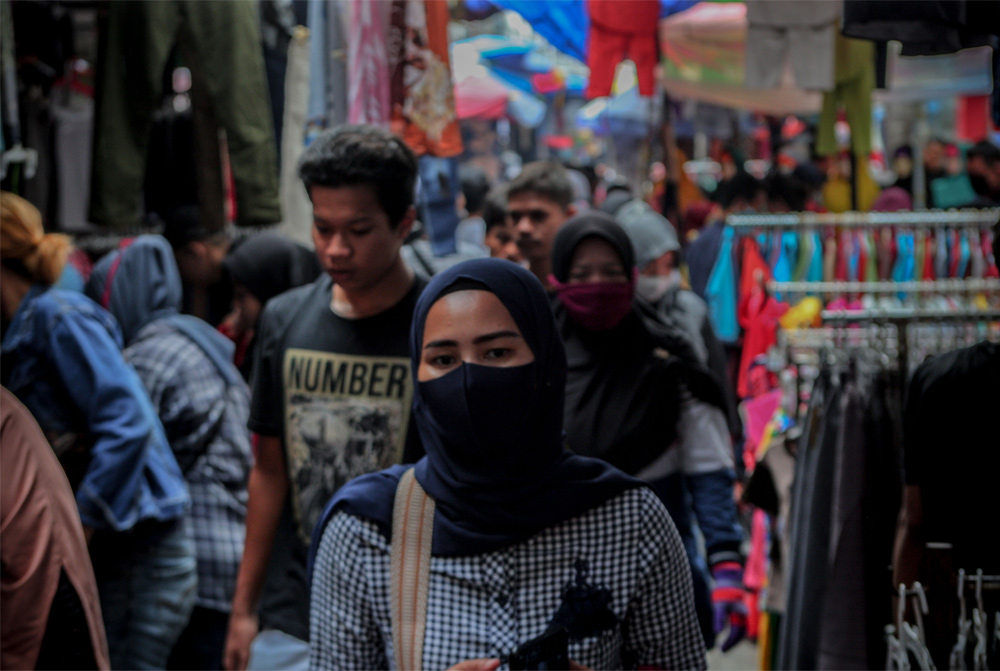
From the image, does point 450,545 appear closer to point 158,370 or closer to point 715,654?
point 158,370

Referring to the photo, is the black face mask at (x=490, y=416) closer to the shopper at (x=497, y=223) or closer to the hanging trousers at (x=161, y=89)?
the shopper at (x=497, y=223)

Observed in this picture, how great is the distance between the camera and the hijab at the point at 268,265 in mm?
4000

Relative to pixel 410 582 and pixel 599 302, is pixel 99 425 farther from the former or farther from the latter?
pixel 410 582

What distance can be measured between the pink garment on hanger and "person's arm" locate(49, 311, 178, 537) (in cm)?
103

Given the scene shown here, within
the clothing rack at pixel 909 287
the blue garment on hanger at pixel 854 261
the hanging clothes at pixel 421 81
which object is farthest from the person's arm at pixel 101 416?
the blue garment on hanger at pixel 854 261

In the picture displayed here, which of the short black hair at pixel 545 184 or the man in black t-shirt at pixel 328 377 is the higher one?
the short black hair at pixel 545 184

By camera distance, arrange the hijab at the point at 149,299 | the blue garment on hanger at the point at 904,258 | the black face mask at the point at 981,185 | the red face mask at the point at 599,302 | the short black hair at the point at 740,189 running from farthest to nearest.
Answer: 1. the short black hair at the point at 740,189
2. the black face mask at the point at 981,185
3. the blue garment on hanger at the point at 904,258
4. the hijab at the point at 149,299
5. the red face mask at the point at 599,302

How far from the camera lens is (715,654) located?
5.48 m

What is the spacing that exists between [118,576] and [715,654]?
10.5ft

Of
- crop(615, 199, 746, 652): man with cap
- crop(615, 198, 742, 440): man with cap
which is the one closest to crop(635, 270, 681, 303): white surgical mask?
crop(615, 198, 742, 440): man with cap

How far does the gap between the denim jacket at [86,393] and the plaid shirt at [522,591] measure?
1.44 metres

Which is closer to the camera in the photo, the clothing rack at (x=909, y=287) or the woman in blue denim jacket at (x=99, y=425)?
the woman in blue denim jacket at (x=99, y=425)

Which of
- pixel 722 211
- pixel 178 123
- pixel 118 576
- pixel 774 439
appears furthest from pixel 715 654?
pixel 722 211

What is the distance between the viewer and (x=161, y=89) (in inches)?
150
